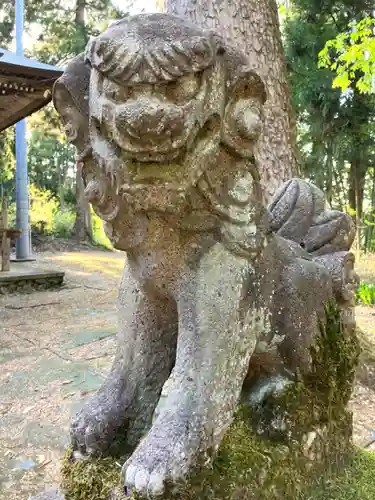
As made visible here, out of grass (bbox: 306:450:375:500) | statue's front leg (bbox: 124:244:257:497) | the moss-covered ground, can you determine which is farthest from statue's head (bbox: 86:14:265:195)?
grass (bbox: 306:450:375:500)

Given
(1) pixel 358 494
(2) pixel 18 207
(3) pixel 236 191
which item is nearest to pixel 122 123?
(3) pixel 236 191

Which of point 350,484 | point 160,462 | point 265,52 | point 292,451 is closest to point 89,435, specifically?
point 160,462

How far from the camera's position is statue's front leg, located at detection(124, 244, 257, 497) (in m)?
0.97

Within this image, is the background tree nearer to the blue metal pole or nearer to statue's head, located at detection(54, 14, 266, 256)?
the blue metal pole

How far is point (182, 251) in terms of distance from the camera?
1053 millimetres

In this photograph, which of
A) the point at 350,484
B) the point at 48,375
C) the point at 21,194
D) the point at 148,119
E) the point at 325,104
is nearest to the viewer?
the point at 148,119

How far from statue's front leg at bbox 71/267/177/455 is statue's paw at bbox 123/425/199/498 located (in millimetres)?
207

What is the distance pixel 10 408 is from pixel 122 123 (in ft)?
7.48

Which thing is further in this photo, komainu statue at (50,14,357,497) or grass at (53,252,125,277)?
grass at (53,252,125,277)

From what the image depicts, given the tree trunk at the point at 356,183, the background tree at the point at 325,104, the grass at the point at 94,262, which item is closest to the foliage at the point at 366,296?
the background tree at the point at 325,104

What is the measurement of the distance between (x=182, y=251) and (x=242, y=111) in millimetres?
306

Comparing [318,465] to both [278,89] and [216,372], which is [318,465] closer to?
[216,372]

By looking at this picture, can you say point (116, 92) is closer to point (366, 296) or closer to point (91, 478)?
point (91, 478)

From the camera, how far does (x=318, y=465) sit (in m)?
1.23
